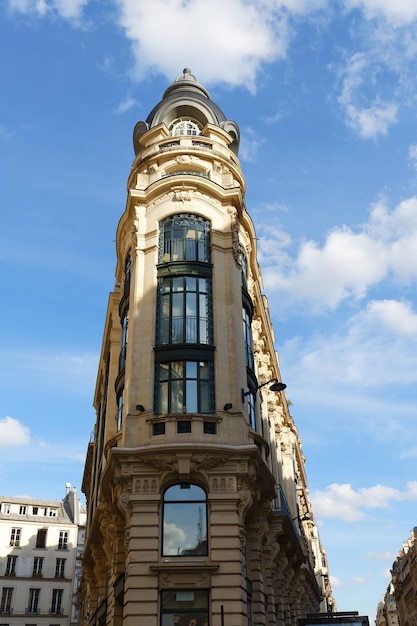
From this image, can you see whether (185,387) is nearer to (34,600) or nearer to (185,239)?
(185,239)

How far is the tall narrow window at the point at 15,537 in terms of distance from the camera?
7194 cm

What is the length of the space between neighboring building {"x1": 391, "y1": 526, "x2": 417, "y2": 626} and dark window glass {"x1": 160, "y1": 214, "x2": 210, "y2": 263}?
324 feet

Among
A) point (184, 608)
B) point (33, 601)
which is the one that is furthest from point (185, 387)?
point (33, 601)

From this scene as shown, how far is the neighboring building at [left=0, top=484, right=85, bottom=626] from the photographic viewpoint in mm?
67625

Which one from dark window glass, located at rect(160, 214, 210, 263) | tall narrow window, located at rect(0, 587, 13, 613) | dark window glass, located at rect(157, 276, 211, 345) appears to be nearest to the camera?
dark window glass, located at rect(157, 276, 211, 345)

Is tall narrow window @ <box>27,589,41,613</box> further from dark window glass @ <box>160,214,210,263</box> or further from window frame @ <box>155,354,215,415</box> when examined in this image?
dark window glass @ <box>160,214,210,263</box>

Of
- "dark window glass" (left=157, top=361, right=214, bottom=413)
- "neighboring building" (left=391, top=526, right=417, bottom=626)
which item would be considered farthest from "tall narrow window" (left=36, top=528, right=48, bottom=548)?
"neighboring building" (left=391, top=526, right=417, bottom=626)

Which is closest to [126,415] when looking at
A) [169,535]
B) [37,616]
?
[169,535]

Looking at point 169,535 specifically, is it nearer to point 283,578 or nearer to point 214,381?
point 214,381

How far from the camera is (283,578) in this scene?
115 ft

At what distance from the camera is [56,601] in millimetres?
69500

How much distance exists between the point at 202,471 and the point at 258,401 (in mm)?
9100

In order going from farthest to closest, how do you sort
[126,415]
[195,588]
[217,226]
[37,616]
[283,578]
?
1. [37,616]
2. [283,578]
3. [217,226]
4. [126,415]
5. [195,588]

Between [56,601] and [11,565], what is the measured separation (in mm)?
6866
